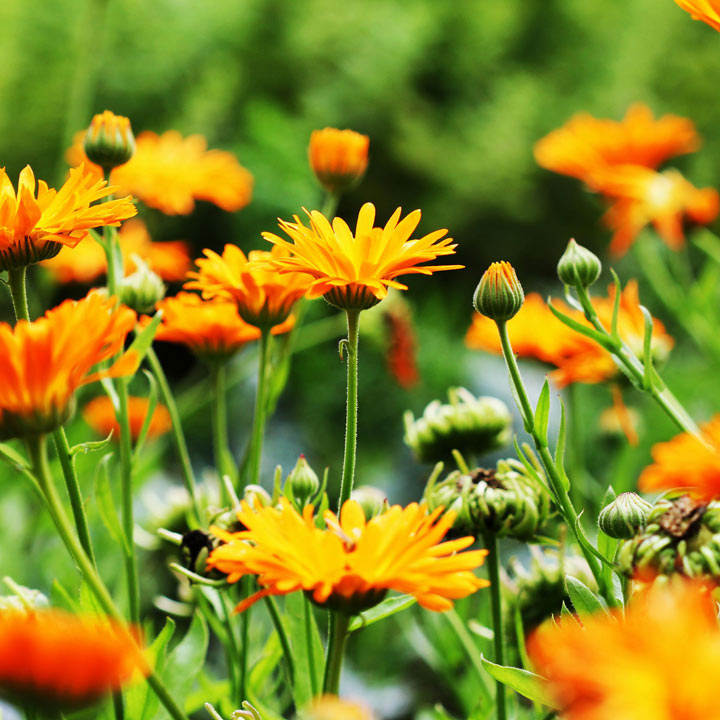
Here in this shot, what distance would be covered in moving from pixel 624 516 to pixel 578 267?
0.38ft

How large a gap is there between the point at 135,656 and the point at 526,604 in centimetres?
28

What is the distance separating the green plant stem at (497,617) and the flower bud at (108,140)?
0.24 m

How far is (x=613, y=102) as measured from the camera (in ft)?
5.87

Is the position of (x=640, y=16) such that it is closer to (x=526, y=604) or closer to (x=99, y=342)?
(x=526, y=604)

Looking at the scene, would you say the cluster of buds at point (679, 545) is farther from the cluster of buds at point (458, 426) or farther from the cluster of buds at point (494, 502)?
the cluster of buds at point (458, 426)

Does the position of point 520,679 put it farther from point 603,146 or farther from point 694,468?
point 603,146

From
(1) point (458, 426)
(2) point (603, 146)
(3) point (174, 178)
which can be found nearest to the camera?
(1) point (458, 426)

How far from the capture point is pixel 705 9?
0.33 metres

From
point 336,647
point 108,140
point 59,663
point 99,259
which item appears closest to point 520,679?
point 336,647

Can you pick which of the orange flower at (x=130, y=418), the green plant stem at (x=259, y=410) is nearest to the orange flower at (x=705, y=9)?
the green plant stem at (x=259, y=410)

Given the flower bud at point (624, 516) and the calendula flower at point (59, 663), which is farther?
the flower bud at point (624, 516)

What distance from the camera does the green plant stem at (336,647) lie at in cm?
26

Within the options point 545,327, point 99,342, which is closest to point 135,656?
point 99,342

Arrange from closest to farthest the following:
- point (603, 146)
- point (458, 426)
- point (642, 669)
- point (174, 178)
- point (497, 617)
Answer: point (642, 669) < point (497, 617) < point (458, 426) < point (174, 178) < point (603, 146)
